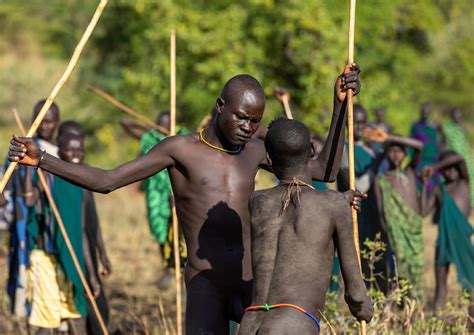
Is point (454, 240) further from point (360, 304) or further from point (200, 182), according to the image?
point (360, 304)

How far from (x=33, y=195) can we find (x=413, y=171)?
3.71 meters

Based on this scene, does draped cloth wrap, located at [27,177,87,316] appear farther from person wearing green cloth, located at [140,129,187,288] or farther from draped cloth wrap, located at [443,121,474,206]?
draped cloth wrap, located at [443,121,474,206]

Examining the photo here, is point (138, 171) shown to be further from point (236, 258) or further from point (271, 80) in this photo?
point (271, 80)

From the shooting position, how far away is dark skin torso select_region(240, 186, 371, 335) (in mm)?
4387

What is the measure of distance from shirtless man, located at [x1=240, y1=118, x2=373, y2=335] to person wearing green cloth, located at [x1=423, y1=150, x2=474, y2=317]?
4.27m

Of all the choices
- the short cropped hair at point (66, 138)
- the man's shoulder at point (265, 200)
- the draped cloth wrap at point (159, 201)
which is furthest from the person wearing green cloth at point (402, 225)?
the man's shoulder at point (265, 200)

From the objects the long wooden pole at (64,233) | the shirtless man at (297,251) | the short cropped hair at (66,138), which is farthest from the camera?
the short cropped hair at (66,138)

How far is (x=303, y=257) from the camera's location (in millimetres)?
4391

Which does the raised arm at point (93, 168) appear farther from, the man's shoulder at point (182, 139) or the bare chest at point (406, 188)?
the bare chest at point (406, 188)

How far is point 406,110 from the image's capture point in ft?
59.6

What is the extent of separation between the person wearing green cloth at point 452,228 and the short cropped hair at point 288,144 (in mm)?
4223

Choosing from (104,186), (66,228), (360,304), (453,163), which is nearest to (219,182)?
(104,186)

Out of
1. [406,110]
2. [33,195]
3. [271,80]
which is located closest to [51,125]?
[33,195]

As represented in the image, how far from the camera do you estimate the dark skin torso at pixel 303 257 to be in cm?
439
